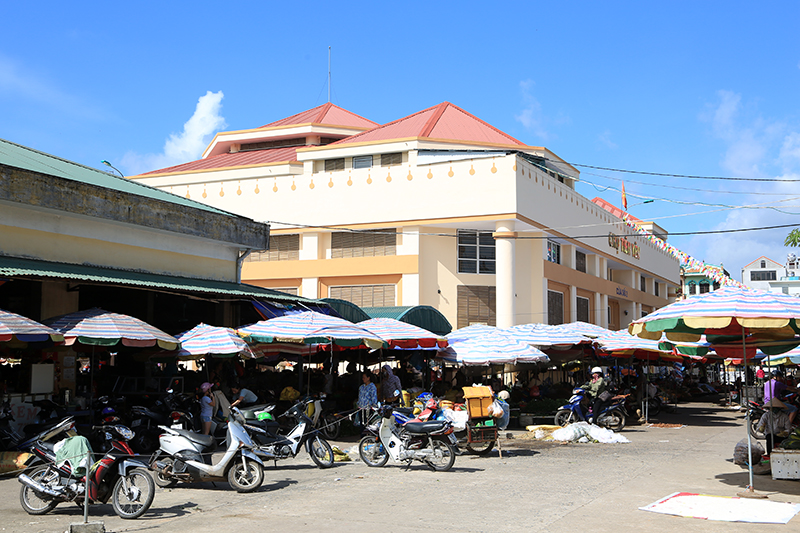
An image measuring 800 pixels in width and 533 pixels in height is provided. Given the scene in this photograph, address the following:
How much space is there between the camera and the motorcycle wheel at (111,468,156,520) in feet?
29.5

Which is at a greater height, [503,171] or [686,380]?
[503,171]

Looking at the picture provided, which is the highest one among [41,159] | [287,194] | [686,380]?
[287,194]

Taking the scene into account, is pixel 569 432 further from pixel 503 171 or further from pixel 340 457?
pixel 503 171

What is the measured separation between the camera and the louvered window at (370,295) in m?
33.6

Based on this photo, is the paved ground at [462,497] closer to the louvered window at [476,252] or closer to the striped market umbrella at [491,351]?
the striped market umbrella at [491,351]

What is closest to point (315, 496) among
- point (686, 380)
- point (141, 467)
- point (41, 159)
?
point (141, 467)

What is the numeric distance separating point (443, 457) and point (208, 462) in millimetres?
4116

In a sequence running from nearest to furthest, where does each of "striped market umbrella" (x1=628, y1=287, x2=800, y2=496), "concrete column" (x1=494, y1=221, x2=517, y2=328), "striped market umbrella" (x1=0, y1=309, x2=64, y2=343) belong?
"striped market umbrella" (x1=628, y1=287, x2=800, y2=496)
"striped market umbrella" (x1=0, y1=309, x2=64, y2=343)
"concrete column" (x1=494, y1=221, x2=517, y2=328)

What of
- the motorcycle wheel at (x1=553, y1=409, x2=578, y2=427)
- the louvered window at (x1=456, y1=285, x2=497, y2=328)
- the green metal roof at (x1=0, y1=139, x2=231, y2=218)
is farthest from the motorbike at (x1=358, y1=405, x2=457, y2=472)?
the louvered window at (x1=456, y1=285, x2=497, y2=328)

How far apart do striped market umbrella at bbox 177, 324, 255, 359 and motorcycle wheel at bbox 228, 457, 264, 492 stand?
15.4 ft

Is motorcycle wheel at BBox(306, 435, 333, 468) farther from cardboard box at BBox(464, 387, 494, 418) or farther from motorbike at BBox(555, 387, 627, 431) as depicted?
motorbike at BBox(555, 387, 627, 431)

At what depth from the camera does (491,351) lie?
20.6 metres

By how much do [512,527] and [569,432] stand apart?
10666 millimetres

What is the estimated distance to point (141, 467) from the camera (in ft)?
30.6
